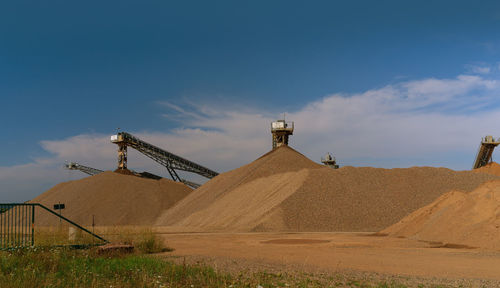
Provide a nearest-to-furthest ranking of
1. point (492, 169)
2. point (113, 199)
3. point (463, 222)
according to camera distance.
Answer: point (463, 222), point (113, 199), point (492, 169)

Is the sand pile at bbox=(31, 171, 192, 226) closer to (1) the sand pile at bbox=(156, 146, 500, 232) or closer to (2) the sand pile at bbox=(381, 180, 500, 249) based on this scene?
(1) the sand pile at bbox=(156, 146, 500, 232)

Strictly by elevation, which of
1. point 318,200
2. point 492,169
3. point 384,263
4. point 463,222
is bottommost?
point 384,263

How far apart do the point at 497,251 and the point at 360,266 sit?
837 cm

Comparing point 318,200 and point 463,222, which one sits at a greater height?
point 318,200

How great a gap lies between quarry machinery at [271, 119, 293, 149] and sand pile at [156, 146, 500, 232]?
11.2 m

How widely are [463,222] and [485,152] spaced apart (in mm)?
58381

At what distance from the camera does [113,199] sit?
5006 centimetres

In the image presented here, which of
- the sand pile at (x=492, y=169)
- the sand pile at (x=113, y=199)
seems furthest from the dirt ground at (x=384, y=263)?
the sand pile at (x=492, y=169)

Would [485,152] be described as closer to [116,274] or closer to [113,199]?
[113,199]

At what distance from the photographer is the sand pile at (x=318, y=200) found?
1256 inches

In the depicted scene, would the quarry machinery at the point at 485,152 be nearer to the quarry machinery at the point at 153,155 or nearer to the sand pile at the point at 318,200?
the sand pile at the point at 318,200

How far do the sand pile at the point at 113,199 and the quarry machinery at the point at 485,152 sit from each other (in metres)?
50.7

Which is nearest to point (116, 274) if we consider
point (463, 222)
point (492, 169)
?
point (463, 222)

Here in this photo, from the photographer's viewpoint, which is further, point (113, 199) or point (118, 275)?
point (113, 199)
